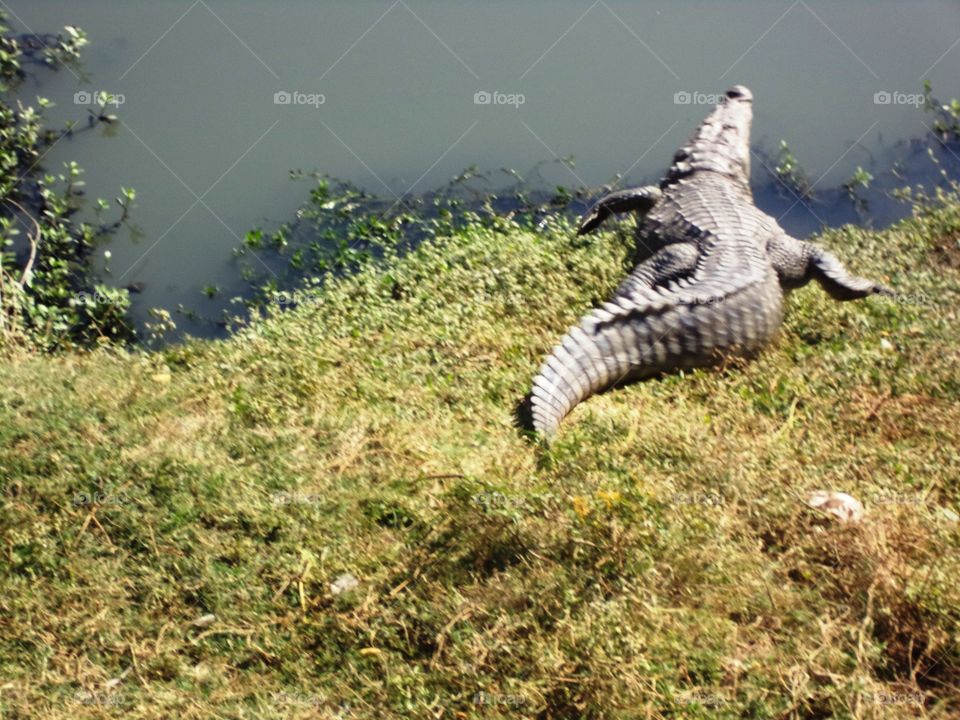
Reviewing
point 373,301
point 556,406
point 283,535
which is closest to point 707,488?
point 556,406

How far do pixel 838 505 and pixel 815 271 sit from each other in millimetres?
2470

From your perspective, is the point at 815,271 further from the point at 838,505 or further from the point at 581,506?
the point at 581,506

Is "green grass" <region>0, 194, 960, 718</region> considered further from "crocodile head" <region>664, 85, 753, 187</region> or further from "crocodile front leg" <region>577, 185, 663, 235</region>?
"crocodile head" <region>664, 85, 753, 187</region>

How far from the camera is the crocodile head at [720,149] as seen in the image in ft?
25.8

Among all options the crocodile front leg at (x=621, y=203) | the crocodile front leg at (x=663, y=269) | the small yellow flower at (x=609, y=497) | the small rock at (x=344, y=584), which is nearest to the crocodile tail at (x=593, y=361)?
the crocodile front leg at (x=663, y=269)

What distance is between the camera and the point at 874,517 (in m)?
4.27

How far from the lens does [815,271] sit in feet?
21.2

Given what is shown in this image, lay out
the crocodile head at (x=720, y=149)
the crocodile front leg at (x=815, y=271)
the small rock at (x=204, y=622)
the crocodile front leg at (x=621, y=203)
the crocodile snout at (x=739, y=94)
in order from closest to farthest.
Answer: the small rock at (x=204, y=622) → the crocodile front leg at (x=815, y=271) → the crocodile front leg at (x=621, y=203) → the crocodile head at (x=720, y=149) → the crocodile snout at (x=739, y=94)

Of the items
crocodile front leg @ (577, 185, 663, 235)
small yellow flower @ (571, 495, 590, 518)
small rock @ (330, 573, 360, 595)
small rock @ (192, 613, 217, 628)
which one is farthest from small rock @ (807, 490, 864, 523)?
crocodile front leg @ (577, 185, 663, 235)

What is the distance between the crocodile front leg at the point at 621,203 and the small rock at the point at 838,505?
362 cm

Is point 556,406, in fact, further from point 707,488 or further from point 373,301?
point 373,301

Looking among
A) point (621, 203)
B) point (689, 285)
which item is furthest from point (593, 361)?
point (621, 203)

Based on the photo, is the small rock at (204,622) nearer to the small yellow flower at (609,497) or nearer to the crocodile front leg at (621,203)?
the small yellow flower at (609,497)

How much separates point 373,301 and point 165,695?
353 cm
